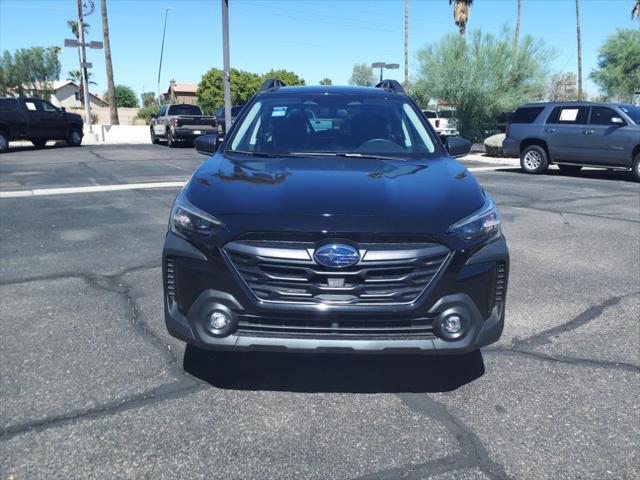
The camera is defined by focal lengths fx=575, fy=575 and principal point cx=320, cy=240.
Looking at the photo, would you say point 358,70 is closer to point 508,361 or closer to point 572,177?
point 572,177

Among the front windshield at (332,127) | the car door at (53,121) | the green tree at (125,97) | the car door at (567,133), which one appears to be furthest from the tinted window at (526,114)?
the green tree at (125,97)

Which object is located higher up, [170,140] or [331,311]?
[170,140]

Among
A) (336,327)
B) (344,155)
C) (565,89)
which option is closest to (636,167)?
(344,155)

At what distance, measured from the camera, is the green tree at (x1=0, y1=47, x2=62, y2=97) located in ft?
260

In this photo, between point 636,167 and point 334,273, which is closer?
point 334,273

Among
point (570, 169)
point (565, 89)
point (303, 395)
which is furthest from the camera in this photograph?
point (565, 89)

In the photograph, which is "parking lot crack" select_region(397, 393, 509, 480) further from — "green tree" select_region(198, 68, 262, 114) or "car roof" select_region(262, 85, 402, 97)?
"green tree" select_region(198, 68, 262, 114)

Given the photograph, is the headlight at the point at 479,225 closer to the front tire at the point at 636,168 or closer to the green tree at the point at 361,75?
the front tire at the point at 636,168

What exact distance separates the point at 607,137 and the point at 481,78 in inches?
406

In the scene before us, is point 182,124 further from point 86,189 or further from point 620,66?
point 620,66

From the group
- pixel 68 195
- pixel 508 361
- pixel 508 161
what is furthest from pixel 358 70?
pixel 508 361

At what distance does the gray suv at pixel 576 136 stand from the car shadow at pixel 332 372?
39.0ft

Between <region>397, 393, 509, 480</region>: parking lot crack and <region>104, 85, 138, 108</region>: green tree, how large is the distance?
376ft

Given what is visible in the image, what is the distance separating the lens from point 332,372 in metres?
3.63
